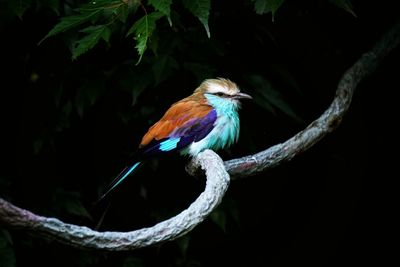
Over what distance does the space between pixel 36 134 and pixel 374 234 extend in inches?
118

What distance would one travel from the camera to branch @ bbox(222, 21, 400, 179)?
3.52 metres

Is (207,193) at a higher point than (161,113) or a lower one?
higher

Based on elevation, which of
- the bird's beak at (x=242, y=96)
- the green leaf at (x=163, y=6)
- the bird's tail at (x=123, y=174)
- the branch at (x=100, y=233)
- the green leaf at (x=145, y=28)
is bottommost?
the bird's tail at (x=123, y=174)

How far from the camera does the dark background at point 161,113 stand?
3992mm

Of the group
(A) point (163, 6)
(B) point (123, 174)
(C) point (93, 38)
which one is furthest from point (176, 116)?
(A) point (163, 6)

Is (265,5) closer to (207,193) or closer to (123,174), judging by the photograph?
(207,193)

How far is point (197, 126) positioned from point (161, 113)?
29 centimetres

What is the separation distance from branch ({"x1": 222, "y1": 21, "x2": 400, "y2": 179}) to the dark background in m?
0.27

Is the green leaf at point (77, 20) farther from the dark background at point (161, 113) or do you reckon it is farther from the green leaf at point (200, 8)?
the dark background at point (161, 113)

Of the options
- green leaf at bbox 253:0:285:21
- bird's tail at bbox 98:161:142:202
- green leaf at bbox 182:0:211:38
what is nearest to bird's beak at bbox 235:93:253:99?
bird's tail at bbox 98:161:142:202

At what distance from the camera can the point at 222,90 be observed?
4.15 m

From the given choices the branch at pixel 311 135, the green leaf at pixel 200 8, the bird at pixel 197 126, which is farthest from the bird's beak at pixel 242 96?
the green leaf at pixel 200 8

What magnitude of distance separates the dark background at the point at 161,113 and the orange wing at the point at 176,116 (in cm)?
16

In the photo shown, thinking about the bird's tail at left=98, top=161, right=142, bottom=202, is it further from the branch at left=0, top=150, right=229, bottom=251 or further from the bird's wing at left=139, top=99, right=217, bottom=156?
the branch at left=0, top=150, right=229, bottom=251
